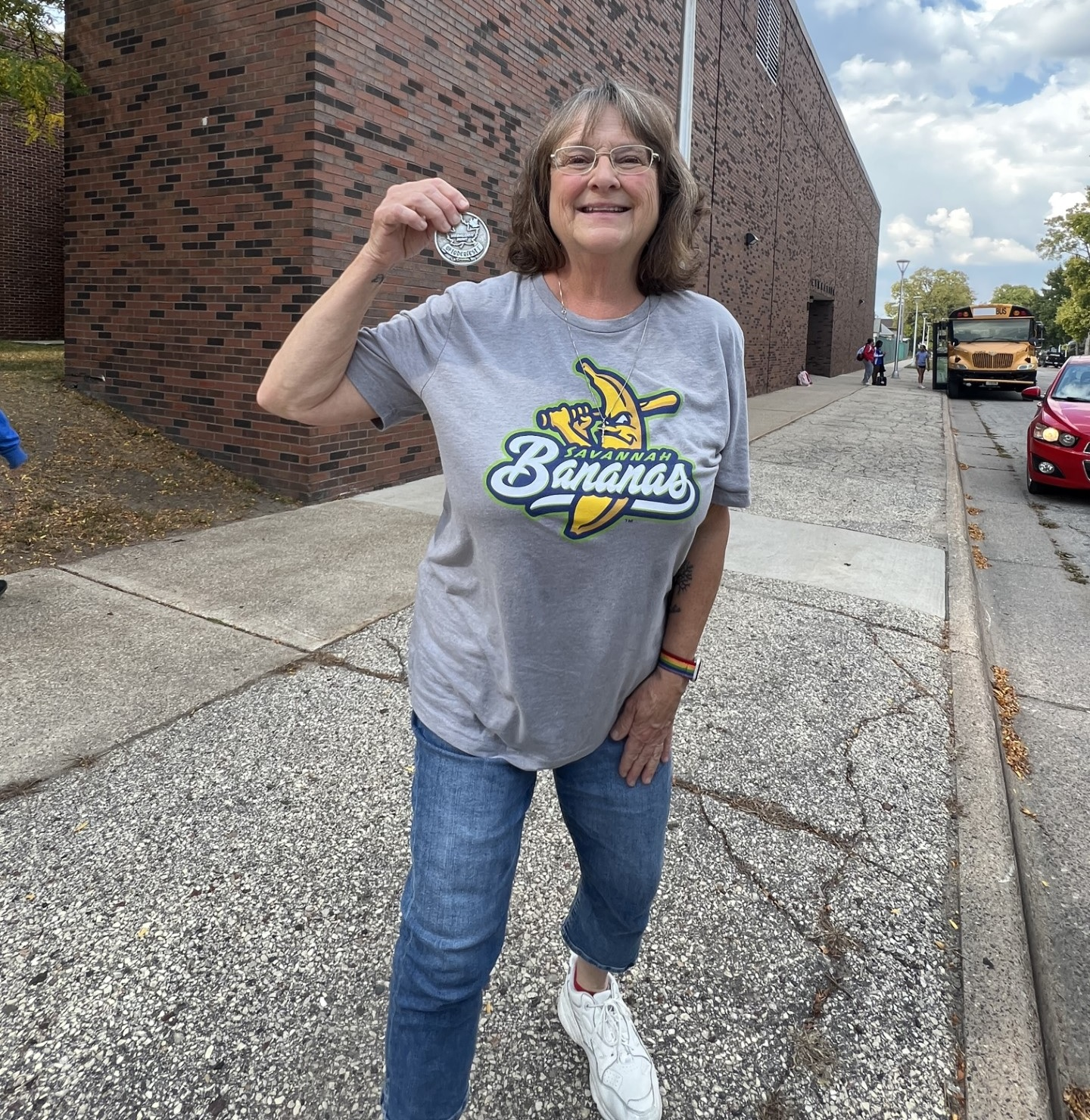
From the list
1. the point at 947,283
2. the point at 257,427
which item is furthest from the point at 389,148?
the point at 947,283

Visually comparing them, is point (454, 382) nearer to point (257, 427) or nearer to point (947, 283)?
point (257, 427)

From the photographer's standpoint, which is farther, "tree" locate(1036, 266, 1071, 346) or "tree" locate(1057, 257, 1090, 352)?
"tree" locate(1036, 266, 1071, 346)

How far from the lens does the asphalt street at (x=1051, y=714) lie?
222cm

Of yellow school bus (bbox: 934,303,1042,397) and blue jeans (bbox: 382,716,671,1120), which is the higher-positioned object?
yellow school bus (bbox: 934,303,1042,397)

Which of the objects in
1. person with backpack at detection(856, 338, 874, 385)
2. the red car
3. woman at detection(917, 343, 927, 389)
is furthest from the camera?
woman at detection(917, 343, 927, 389)

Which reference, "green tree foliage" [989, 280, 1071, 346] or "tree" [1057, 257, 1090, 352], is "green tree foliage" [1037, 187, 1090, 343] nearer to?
"tree" [1057, 257, 1090, 352]

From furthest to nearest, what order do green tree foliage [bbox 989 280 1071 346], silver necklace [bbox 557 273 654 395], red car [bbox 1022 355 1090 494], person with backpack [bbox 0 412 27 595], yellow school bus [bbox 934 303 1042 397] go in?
green tree foliage [bbox 989 280 1071 346] < yellow school bus [bbox 934 303 1042 397] < red car [bbox 1022 355 1090 494] < person with backpack [bbox 0 412 27 595] < silver necklace [bbox 557 273 654 395]

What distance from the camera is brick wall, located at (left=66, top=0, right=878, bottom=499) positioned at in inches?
255

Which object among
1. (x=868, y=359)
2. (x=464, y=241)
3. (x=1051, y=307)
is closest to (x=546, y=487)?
(x=464, y=241)

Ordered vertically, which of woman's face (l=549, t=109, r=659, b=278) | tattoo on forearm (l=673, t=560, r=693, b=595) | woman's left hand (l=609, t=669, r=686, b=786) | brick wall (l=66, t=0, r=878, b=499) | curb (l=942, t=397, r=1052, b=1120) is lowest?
curb (l=942, t=397, r=1052, b=1120)

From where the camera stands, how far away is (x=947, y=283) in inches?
4124

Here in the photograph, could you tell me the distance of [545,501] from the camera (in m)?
1.31

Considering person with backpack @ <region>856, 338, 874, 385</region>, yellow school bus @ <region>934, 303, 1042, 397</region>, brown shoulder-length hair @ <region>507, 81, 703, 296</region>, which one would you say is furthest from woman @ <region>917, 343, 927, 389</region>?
Result: brown shoulder-length hair @ <region>507, 81, 703, 296</region>

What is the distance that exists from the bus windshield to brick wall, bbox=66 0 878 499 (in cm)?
1843
